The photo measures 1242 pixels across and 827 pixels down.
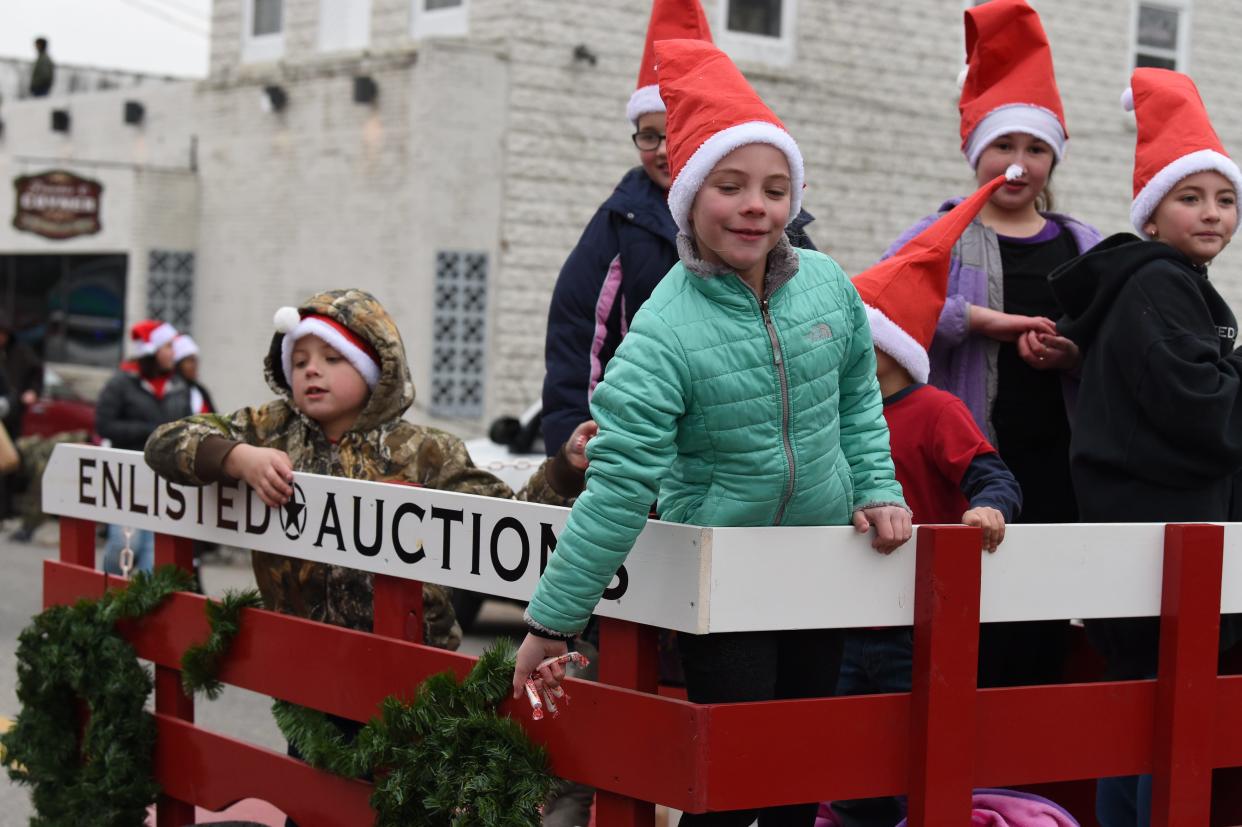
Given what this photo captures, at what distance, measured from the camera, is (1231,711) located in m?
3.30

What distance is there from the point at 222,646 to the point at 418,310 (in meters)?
11.4

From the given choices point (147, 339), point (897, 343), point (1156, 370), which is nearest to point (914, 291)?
point (897, 343)

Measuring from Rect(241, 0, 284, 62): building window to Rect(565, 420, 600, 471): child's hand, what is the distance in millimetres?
14240

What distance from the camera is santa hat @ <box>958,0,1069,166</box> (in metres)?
4.53

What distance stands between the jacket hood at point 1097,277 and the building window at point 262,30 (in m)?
14.4

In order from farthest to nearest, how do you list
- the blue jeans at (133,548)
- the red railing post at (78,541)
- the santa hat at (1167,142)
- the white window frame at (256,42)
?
the white window frame at (256,42)
the blue jeans at (133,548)
the red railing post at (78,541)
the santa hat at (1167,142)

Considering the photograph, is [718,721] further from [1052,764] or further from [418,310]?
[418,310]

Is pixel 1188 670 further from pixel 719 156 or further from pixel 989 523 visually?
pixel 719 156

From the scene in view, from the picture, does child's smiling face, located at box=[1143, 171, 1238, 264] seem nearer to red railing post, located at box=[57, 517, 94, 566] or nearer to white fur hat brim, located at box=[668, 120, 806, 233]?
white fur hat brim, located at box=[668, 120, 806, 233]

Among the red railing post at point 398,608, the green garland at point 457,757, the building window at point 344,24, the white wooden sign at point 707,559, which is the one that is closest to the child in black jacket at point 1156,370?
the white wooden sign at point 707,559

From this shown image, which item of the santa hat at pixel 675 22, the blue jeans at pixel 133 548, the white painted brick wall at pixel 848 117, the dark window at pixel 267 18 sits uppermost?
the dark window at pixel 267 18

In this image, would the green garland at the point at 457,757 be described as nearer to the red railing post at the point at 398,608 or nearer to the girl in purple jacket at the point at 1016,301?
the red railing post at the point at 398,608

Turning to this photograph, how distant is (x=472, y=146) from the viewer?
1522cm

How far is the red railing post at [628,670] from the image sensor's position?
9.66 feet
